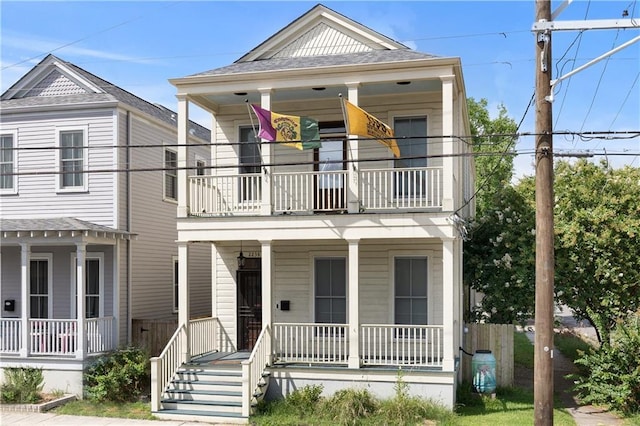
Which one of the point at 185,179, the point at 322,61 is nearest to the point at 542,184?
the point at 322,61

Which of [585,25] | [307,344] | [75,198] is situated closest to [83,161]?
[75,198]

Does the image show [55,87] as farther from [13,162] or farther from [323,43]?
[323,43]

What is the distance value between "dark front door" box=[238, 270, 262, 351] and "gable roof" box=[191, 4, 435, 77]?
532 centimetres

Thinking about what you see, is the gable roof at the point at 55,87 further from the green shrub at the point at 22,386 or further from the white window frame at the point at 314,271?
the green shrub at the point at 22,386

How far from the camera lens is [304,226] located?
14.1 metres

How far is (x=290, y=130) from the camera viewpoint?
13.0m

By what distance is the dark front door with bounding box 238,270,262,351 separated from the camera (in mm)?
16469

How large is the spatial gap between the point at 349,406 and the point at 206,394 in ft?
10.5

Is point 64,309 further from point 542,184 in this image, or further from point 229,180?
point 542,184

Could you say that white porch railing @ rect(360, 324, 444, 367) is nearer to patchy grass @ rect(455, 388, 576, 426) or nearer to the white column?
patchy grass @ rect(455, 388, 576, 426)

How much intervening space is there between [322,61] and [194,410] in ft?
27.5

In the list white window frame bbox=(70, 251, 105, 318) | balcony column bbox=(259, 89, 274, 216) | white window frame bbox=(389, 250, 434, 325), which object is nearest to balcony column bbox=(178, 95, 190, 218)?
balcony column bbox=(259, 89, 274, 216)

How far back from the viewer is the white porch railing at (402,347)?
13501 mm

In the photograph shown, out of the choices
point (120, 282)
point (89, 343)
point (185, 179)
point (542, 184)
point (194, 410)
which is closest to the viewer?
point (542, 184)
